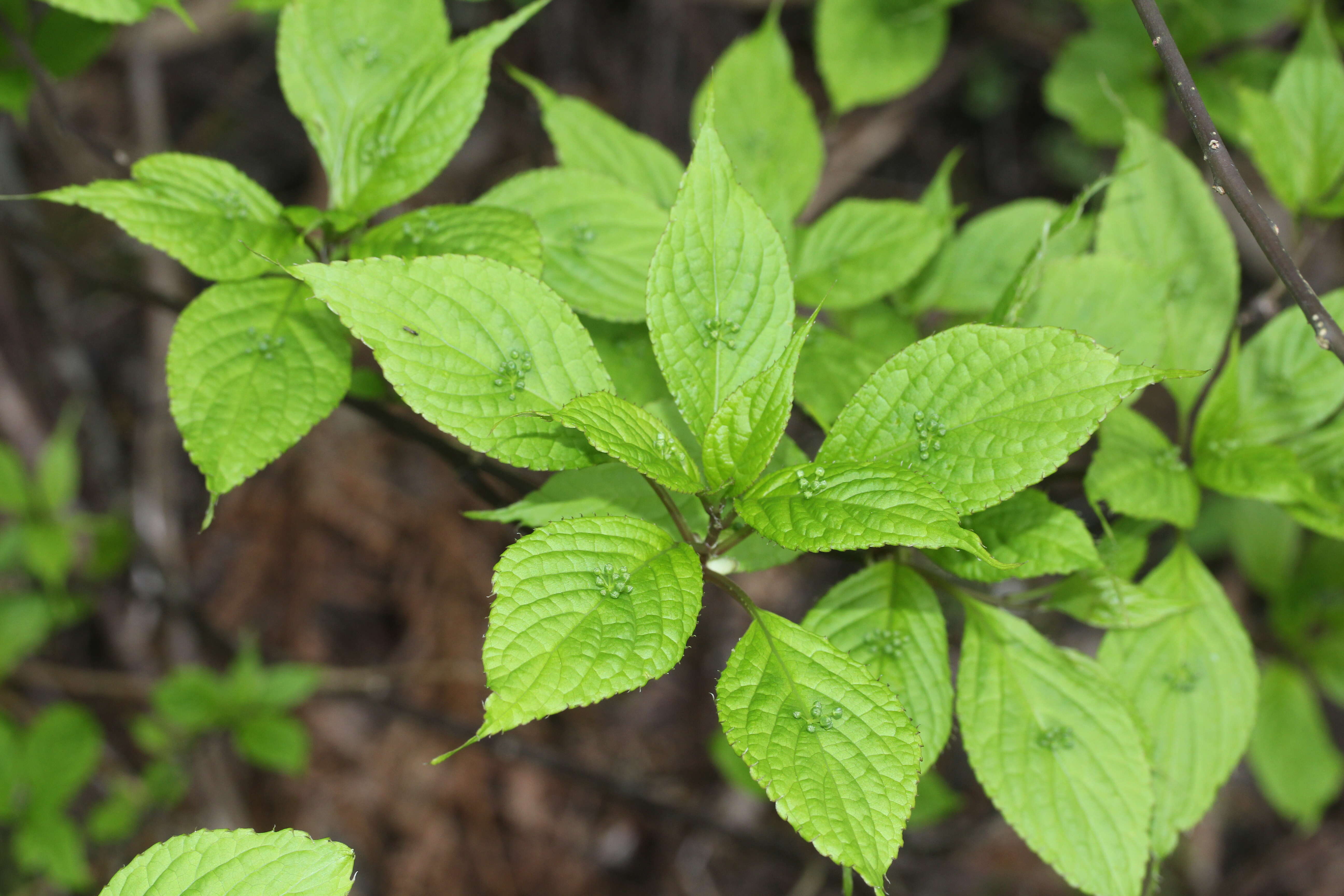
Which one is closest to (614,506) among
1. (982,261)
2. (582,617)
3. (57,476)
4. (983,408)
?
(582,617)

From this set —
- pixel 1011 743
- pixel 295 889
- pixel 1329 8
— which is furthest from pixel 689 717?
pixel 1329 8

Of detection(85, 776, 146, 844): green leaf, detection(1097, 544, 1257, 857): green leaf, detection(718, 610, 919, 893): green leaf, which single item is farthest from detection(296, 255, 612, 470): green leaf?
detection(85, 776, 146, 844): green leaf

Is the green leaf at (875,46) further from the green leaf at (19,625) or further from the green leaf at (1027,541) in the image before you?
the green leaf at (19,625)

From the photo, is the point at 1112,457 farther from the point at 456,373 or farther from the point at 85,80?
the point at 85,80

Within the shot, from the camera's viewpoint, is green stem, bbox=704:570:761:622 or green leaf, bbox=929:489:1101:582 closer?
green stem, bbox=704:570:761:622

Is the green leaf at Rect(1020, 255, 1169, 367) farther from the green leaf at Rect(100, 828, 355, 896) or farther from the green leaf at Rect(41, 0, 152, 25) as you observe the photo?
the green leaf at Rect(41, 0, 152, 25)

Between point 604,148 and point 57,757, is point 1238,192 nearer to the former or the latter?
point 604,148
